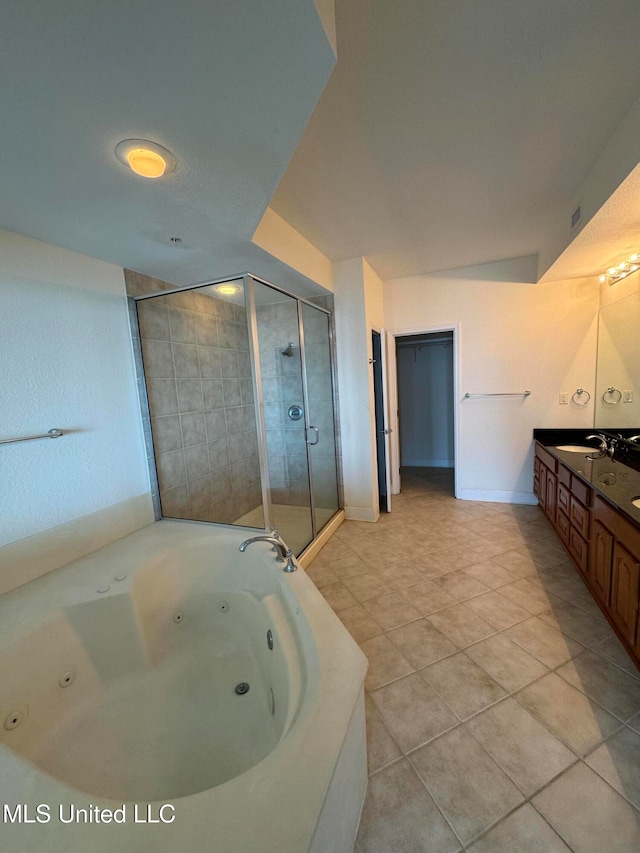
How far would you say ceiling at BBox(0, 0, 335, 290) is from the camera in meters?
0.73

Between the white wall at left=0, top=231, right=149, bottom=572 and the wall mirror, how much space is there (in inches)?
154

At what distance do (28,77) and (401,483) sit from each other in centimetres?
464

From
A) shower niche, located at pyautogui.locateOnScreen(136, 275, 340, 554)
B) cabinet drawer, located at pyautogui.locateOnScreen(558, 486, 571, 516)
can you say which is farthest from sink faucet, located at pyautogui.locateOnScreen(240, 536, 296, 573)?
cabinet drawer, located at pyautogui.locateOnScreen(558, 486, 571, 516)

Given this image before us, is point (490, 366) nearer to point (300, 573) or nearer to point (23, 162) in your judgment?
point (300, 573)

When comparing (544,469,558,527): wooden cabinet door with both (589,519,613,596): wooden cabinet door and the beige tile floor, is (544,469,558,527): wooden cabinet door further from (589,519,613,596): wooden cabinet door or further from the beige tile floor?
(589,519,613,596): wooden cabinet door

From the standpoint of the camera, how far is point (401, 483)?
4699 mm

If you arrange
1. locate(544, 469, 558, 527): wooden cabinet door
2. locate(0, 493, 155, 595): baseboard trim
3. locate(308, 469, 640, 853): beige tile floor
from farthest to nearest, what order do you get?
1. locate(544, 469, 558, 527): wooden cabinet door
2. locate(0, 493, 155, 595): baseboard trim
3. locate(308, 469, 640, 853): beige tile floor

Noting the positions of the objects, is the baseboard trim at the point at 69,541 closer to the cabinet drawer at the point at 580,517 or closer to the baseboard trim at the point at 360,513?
the baseboard trim at the point at 360,513

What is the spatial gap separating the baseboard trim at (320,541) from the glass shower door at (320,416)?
0.20 ft

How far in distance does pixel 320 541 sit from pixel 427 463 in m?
3.15

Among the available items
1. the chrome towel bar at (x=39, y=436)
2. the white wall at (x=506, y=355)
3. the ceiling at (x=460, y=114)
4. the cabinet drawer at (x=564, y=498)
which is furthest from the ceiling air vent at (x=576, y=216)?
the chrome towel bar at (x=39, y=436)

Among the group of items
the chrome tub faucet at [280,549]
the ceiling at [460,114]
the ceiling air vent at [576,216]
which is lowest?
the chrome tub faucet at [280,549]

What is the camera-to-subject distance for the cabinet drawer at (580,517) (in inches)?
85.4

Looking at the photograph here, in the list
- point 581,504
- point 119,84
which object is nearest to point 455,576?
point 581,504
